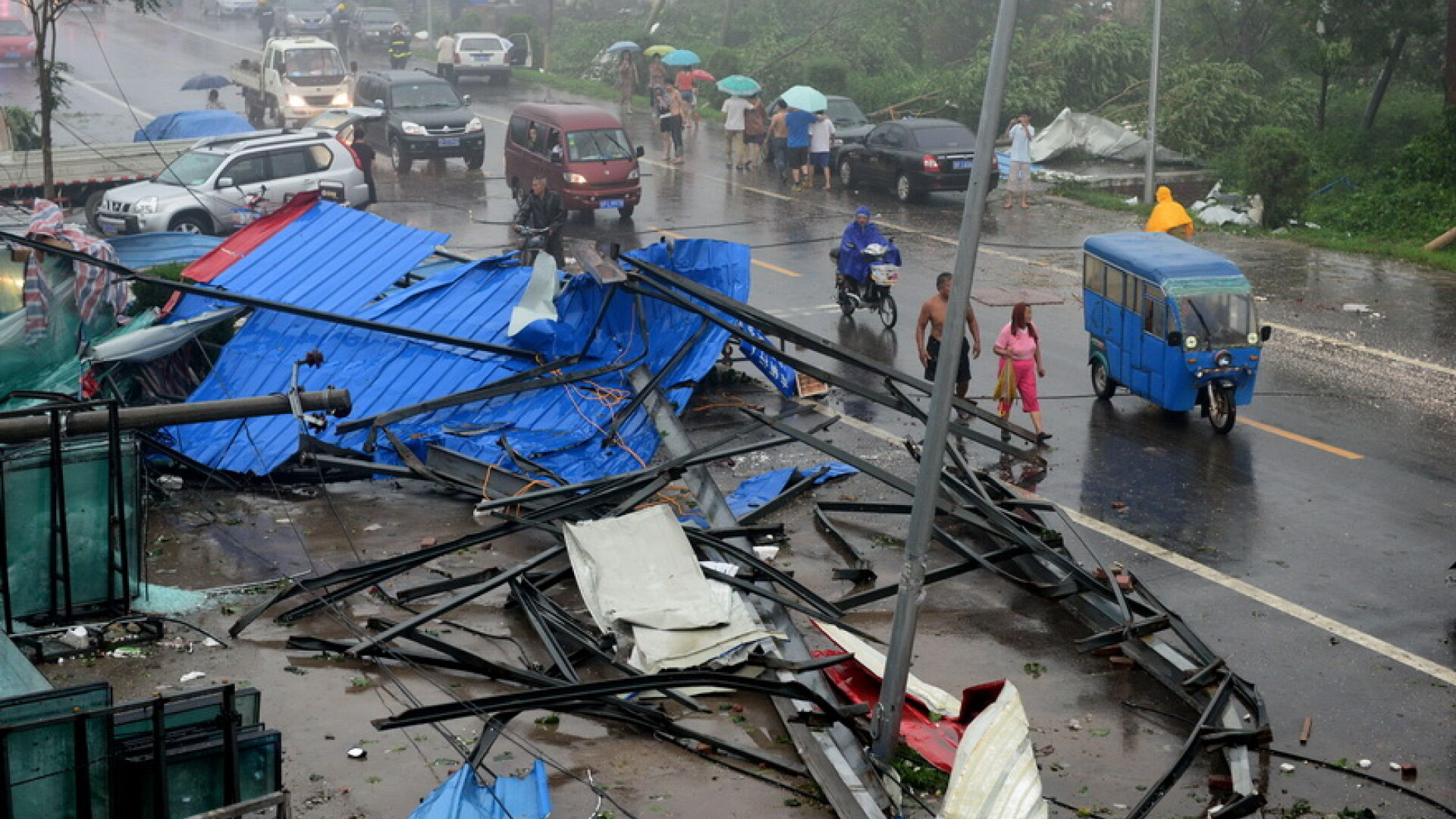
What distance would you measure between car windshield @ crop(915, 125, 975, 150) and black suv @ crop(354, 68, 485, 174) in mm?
10239

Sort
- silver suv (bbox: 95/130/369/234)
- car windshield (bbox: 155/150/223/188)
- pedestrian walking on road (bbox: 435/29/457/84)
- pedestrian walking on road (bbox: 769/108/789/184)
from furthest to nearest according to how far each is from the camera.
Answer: pedestrian walking on road (bbox: 435/29/457/84) → pedestrian walking on road (bbox: 769/108/789/184) → car windshield (bbox: 155/150/223/188) → silver suv (bbox: 95/130/369/234)

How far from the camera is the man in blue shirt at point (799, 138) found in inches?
1298

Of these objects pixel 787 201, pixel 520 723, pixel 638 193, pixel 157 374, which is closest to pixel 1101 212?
pixel 787 201

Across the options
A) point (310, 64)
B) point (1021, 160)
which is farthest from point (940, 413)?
point (310, 64)

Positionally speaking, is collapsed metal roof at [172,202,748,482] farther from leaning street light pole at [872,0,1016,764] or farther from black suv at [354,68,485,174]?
black suv at [354,68,485,174]

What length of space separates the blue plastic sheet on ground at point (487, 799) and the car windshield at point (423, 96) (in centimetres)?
2836

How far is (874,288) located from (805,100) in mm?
12178

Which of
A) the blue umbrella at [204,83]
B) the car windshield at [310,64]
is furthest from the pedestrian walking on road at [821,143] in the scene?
the blue umbrella at [204,83]

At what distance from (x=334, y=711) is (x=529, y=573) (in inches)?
94.8

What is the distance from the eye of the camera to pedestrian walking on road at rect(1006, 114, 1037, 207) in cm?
3034

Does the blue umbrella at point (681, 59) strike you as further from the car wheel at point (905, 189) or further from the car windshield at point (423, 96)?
the car wheel at point (905, 189)

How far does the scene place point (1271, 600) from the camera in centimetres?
1266

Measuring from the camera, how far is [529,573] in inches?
490

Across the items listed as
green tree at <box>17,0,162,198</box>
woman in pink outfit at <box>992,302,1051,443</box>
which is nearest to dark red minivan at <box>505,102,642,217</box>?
green tree at <box>17,0,162,198</box>
